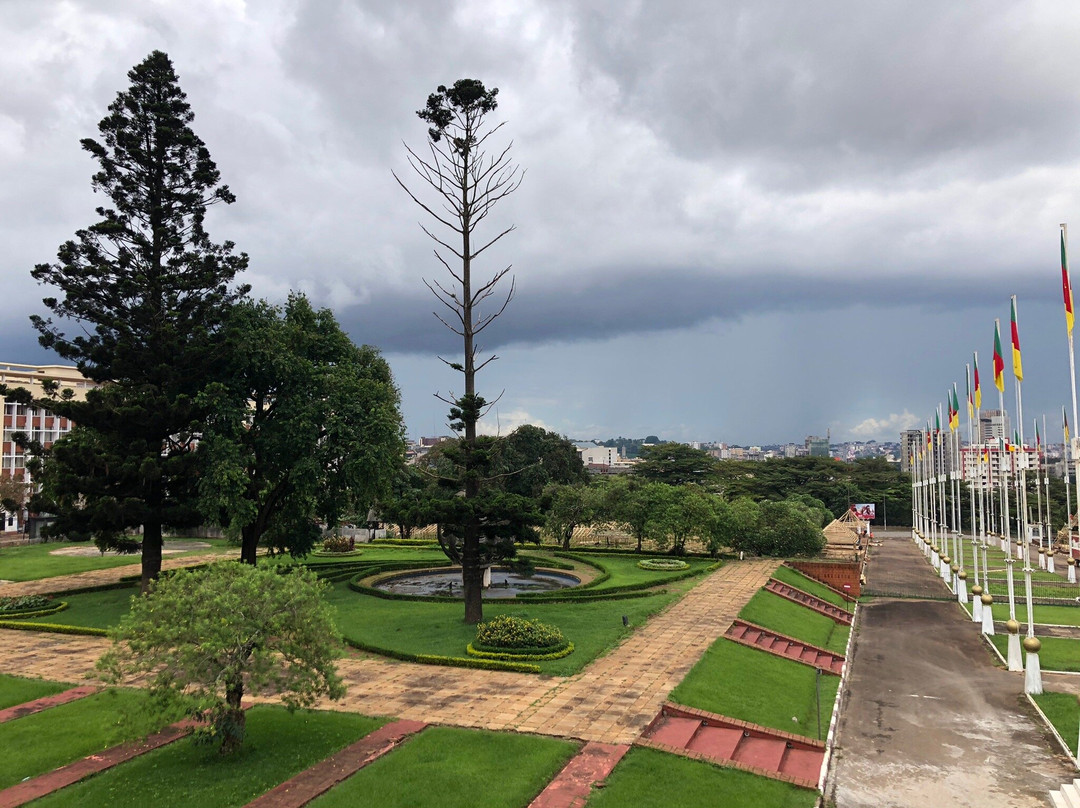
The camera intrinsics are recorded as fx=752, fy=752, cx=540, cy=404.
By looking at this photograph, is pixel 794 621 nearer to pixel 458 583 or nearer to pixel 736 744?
pixel 736 744

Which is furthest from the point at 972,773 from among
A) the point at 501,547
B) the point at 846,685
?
the point at 501,547

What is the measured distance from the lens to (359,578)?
95.5 feet

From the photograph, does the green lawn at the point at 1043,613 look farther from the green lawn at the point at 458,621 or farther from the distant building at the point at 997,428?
the green lawn at the point at 458,621

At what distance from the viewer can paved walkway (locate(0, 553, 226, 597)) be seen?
25.9 m

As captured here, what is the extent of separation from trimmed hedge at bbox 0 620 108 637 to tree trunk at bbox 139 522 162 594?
3.03 metres

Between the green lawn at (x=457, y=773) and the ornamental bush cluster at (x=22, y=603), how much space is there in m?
16.2

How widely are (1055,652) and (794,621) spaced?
7.37 m

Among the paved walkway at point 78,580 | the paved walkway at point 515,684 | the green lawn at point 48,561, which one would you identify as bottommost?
the paved walkway at point 515,684

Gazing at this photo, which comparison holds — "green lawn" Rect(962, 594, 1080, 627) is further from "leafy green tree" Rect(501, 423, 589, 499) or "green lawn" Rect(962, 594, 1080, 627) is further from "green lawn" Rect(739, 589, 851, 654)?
"leafy green tree" Rect(501, 423, 589, 499)

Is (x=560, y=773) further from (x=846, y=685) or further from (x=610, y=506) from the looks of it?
(x=610, y=506)

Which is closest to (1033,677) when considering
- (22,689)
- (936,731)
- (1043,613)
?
(936,731)

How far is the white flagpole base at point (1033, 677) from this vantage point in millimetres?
18156

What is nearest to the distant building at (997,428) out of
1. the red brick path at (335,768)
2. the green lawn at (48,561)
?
the red brick path at (335,768)

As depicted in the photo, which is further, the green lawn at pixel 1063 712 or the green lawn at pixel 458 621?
the green lawn at pixel 458 621
